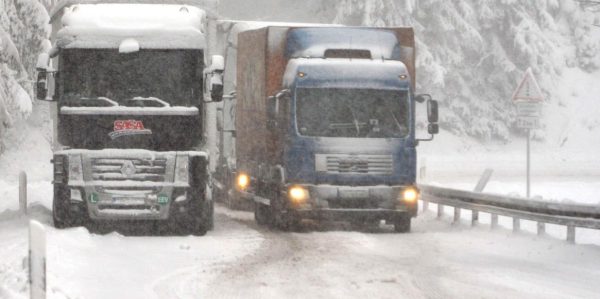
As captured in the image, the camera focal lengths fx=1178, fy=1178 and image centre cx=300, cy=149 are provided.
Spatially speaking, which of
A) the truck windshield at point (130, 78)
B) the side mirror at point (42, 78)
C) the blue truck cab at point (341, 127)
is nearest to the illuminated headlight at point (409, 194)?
the blue truck cab at point (341, 127)

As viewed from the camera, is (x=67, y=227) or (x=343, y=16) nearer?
(x=67, y=227)

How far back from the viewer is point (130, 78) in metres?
17.4

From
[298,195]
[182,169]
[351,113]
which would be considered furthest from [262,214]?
[182,169]

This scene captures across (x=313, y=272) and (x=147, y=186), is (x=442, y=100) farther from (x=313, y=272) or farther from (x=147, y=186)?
(x=313, y=272)

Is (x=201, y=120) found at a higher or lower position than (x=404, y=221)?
higher

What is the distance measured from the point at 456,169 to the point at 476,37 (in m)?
8.79

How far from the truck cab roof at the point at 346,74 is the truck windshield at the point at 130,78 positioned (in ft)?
6.76

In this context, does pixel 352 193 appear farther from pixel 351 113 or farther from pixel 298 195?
→ pixel 351 113

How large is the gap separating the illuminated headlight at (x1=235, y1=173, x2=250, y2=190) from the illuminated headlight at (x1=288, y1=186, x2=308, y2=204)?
127 inches

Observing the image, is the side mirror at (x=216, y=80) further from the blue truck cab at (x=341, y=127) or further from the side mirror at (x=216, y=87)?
the blue truck cab at (x=341, y=127)

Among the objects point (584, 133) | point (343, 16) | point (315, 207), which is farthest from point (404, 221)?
point (584, 133)

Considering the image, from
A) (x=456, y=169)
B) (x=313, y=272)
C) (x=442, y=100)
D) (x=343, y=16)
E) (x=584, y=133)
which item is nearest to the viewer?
(x=313, y=272)

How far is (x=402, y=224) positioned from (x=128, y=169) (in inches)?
189

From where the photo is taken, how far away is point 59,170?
17.3 metres
